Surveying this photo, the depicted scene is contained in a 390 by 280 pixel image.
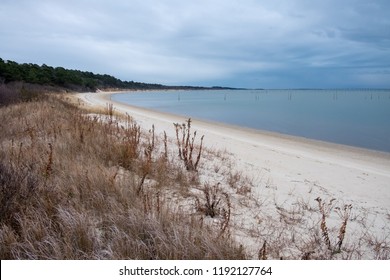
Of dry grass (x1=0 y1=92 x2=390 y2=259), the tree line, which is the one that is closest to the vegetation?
the tree line

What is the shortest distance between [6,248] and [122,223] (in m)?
0.91

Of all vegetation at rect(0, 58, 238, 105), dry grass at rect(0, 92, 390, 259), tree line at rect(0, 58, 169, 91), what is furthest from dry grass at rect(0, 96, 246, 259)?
tree line at rect(0, 58, 169, 91)

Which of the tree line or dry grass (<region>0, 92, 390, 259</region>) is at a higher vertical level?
the tree line

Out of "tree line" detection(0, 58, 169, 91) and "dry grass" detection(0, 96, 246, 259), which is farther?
"tree line" detection(0, 58, 169, 91)

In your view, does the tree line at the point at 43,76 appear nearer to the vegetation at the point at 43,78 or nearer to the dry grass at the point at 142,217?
the vegetation at the point at 43,78

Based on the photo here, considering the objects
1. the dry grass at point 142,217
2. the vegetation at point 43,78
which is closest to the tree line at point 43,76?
the vegetation at point 43,78

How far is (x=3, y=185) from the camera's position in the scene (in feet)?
9.37

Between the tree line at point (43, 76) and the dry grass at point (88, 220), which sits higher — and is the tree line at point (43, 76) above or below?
above

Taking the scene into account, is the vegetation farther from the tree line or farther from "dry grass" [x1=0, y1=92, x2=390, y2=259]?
"dry grass" [x1=0, y1=92, x2=390, y2=259]

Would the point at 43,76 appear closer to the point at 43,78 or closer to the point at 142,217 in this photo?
the point at 43,78

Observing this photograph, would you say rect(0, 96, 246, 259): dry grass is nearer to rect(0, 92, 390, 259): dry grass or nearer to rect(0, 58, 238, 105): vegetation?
rect(0, 92, 390, 259): dry grass

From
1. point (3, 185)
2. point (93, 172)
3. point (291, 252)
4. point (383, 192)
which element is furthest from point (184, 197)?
point (383, 192)

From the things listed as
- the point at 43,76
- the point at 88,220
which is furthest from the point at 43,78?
the point at 88,220

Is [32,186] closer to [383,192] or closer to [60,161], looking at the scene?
[60,161]
